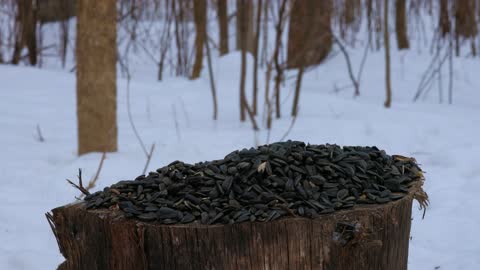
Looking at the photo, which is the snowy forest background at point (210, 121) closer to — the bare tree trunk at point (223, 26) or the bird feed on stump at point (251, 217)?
the bare tree trunk at point (223, 26)

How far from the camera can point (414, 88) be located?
364 inches

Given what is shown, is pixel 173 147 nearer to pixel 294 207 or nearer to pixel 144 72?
pixel 294 207

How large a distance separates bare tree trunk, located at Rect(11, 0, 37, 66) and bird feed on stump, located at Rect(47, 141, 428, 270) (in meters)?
8.06

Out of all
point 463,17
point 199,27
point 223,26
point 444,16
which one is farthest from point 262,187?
point 223,26

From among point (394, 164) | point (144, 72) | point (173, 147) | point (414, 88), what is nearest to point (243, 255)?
point (394, 164)

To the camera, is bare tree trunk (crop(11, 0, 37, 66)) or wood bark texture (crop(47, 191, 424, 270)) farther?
bare tree trunk (crop(11, 0, 37, 66))

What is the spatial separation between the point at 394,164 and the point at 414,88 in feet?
22.7

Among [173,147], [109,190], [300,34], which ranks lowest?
[173,147]

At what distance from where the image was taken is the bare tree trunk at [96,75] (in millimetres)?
5221

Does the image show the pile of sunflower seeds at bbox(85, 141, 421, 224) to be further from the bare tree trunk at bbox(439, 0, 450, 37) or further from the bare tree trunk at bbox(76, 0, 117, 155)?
the bare tree trunk at bbox(439, 0, 450, 37)

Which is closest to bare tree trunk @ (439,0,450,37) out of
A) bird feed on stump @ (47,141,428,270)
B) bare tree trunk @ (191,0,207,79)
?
bare tree trunk @ (191,0,207,79)

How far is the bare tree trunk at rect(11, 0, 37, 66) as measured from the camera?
9836 mm

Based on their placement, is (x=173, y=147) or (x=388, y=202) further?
(x=173, y=147)

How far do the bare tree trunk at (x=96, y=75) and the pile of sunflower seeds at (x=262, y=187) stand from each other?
300 centimetres
